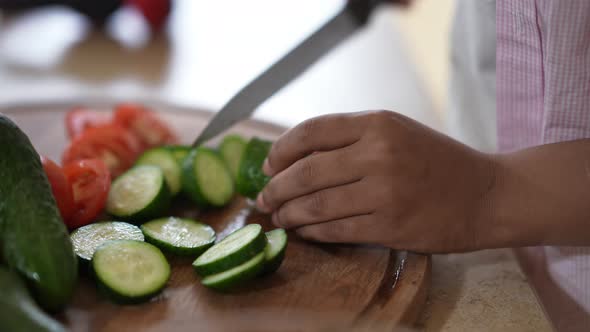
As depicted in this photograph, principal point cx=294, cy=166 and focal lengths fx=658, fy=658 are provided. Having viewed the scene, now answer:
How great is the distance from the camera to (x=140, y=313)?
102 cm

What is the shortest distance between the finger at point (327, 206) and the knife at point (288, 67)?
0.28 meters

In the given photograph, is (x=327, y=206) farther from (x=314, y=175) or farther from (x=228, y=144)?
(x=228, y=144)

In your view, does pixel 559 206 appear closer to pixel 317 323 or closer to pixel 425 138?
pixel 425 138

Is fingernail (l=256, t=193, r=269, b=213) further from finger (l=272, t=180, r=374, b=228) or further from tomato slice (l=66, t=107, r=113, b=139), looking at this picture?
tomato slice (l=66, t=107, r=113, b=139)

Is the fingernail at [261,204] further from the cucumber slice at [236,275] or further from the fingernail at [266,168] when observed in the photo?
the cucumber slice at [236,275]

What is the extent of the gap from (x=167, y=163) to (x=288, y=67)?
0.33 m

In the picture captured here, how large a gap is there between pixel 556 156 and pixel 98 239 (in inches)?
31.3

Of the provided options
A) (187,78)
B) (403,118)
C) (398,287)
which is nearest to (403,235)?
(398,287)

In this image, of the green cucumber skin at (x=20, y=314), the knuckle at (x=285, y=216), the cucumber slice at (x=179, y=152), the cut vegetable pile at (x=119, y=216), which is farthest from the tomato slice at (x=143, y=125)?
the green cucumber skin at (x=20, y=314)

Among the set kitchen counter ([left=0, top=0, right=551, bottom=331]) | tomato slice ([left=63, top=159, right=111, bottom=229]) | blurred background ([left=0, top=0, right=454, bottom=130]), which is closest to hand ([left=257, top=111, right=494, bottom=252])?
tomato slice ([left=63, top=159, right=111, bottom=229])

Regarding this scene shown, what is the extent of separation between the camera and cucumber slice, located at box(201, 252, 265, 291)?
3.38 feet

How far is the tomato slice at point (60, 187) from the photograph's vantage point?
1.16m

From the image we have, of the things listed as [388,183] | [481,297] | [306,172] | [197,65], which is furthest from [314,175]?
[197,65]

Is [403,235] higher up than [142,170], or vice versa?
[142,170]
